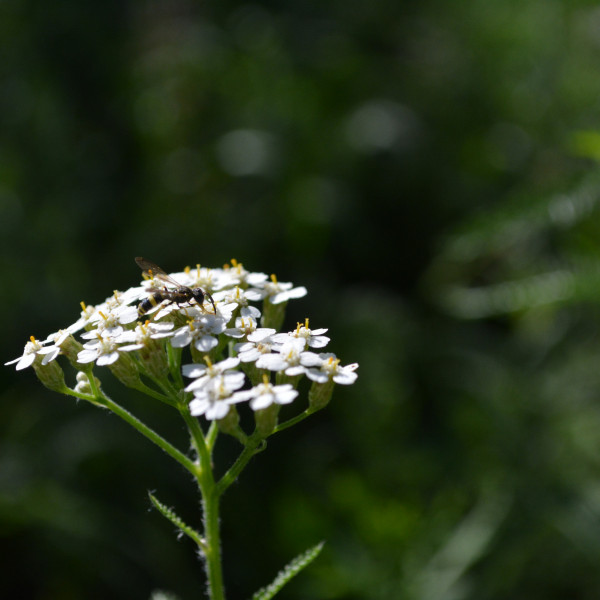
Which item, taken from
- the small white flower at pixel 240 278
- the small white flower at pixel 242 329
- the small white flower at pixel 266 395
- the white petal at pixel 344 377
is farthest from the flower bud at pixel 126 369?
the white petal at pixel 344 377

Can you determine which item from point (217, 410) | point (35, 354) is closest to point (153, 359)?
point (217, 410)

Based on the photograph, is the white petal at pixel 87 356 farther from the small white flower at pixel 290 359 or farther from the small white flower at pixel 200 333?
the small white flower at pixel 290 359

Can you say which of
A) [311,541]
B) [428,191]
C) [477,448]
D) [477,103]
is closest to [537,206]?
[477,448]

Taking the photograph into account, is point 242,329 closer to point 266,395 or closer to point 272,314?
point 266,395

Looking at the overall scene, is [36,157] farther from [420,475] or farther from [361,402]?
[420,475]

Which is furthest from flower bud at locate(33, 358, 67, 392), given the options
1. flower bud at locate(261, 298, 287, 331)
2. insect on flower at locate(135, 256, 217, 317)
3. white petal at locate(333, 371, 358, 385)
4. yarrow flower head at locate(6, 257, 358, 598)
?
white petal at locate(333, 371, 358, 385)

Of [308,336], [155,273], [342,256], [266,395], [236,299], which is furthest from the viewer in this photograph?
[342,256]

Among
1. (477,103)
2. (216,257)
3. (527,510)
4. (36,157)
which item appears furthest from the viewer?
(477,103)
